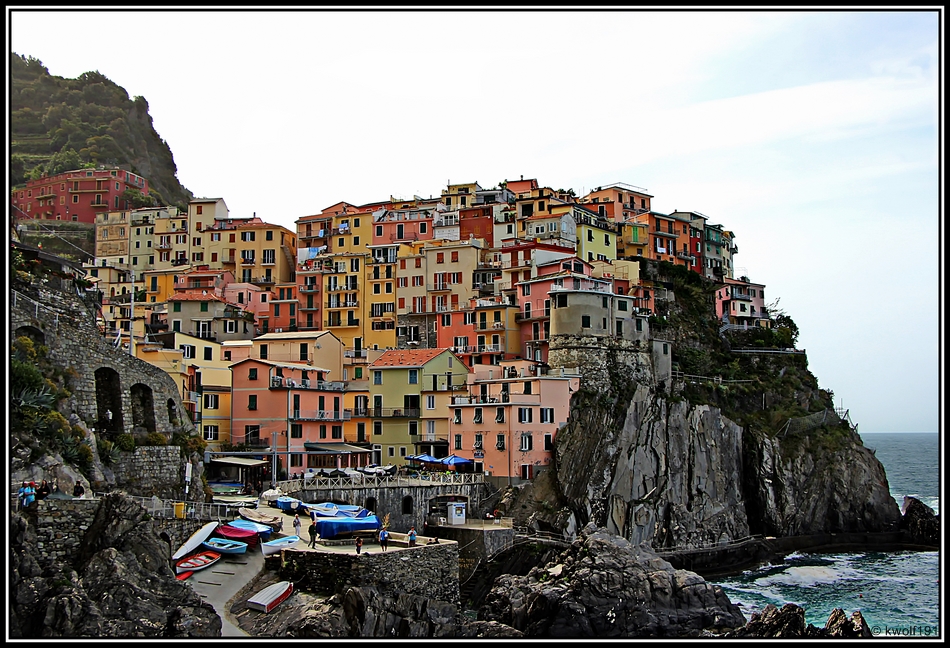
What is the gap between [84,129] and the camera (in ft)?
416

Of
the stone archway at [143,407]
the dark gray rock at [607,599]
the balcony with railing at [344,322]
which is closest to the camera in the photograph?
the stone archway at [143,407]

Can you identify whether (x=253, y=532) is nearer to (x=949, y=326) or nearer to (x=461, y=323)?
(x=949, y=326)

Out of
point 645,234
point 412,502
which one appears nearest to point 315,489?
point 412,502

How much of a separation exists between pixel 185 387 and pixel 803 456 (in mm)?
43953

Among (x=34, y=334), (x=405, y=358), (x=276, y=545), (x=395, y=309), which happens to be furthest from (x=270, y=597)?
(x=395, y=309)

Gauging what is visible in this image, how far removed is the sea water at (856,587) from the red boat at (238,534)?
24151 mm

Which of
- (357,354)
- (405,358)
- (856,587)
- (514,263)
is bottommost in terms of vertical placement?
(856,587)

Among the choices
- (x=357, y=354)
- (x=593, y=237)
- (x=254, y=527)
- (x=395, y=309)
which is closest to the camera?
(x=254, y=527)

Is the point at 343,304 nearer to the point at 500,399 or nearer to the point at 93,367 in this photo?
the point at 500,399

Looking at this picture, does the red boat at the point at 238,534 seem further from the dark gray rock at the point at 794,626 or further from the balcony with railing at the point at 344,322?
the balcony with railing at the point at 344,322

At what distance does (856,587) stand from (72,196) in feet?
286

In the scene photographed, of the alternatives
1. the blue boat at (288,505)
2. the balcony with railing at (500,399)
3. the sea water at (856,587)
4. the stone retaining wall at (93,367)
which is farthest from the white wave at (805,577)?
the stone retaining wall at (93,367)

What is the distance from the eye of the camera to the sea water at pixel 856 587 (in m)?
46.6

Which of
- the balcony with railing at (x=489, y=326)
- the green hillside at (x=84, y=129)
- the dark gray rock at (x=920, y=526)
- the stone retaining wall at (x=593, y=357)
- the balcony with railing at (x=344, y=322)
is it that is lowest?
the dark gray rock at (x=920, y=526)
